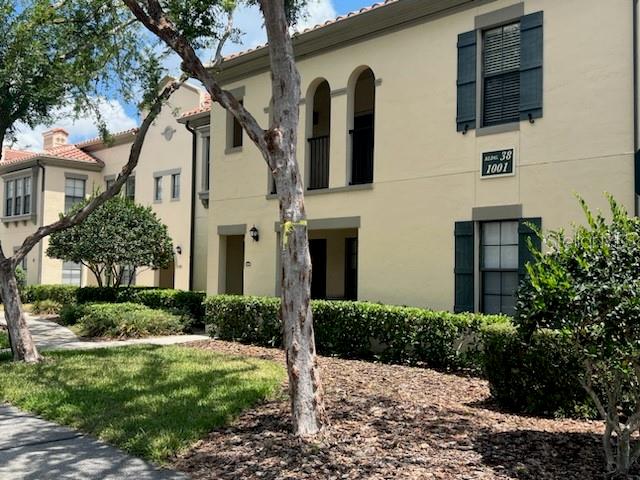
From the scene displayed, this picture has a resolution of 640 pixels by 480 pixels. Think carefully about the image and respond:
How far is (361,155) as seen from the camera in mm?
12984

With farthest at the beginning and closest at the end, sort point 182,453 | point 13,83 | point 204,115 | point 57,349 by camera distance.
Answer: point 204,115 → point 57,349 → point 13,83 → point 182,453

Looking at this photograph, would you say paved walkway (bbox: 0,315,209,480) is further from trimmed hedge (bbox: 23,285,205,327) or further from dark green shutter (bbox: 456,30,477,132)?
trimmed hedge (bbox: 23,285,205,327)

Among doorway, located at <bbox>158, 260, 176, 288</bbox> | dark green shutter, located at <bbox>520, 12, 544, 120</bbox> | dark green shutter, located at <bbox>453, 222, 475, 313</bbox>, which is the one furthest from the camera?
doorway, located at <bbox>158, 260, 176, 288</bbox>

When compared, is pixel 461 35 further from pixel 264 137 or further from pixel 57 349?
pixel 57 349

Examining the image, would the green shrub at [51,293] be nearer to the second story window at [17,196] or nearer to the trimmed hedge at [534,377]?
the second story window at [17,196]

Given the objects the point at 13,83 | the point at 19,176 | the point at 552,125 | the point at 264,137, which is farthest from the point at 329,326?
the point at 19,176

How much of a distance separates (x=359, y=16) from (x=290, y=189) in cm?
722

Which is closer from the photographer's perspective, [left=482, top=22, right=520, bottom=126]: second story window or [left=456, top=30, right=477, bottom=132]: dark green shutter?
[left=482, top=22, right=520, bottom=126]: second story window

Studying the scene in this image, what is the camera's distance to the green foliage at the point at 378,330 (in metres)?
9.59

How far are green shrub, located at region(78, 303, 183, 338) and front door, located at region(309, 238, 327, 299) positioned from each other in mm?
3717

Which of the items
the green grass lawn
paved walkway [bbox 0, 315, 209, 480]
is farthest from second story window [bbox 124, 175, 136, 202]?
paved walkway [bbox 0, 315, 209, 480]

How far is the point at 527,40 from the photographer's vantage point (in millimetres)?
9812

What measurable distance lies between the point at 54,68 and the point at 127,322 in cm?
643

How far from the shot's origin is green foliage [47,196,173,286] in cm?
1848
